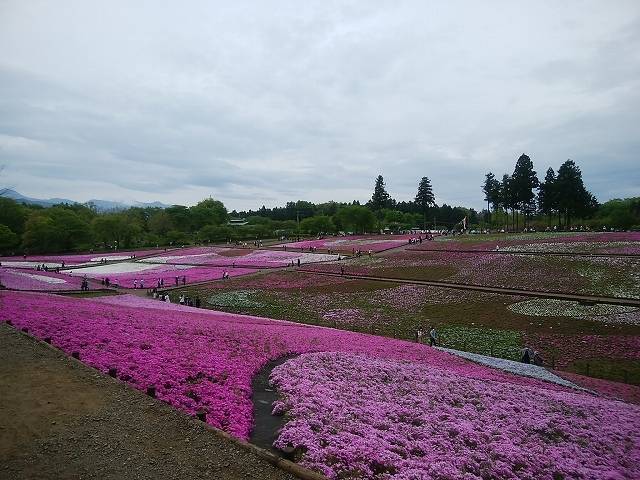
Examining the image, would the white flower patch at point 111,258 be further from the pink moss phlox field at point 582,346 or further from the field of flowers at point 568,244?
the pink moss phlox field at point 582,346

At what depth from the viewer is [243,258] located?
238ft

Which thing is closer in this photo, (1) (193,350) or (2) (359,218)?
(1) (193,350)

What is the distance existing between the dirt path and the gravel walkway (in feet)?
52.7

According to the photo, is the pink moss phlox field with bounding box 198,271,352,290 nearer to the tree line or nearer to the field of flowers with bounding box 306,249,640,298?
the field of flowers with bounding box 306,249,640,298

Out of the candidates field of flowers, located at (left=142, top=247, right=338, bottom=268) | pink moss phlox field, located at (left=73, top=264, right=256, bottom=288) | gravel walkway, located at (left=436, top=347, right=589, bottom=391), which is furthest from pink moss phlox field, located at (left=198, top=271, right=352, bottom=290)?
gravel walkway, located at (left=436, top=347, right=589, bottom=391)

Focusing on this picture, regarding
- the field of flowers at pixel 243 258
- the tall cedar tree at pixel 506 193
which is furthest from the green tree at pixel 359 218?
the field of flowers at pixel 243 258

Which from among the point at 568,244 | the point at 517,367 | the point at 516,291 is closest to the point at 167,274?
the point at 516,291

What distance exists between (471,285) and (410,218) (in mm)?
124624

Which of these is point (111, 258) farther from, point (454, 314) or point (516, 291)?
point (516, 291)

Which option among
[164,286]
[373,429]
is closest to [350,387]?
[373,429]

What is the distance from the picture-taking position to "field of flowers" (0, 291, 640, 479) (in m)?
10.1

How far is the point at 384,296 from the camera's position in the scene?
40.8 metres

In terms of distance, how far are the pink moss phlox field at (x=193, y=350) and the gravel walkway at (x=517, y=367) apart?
96 centimetres

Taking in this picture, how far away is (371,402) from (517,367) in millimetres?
12150
